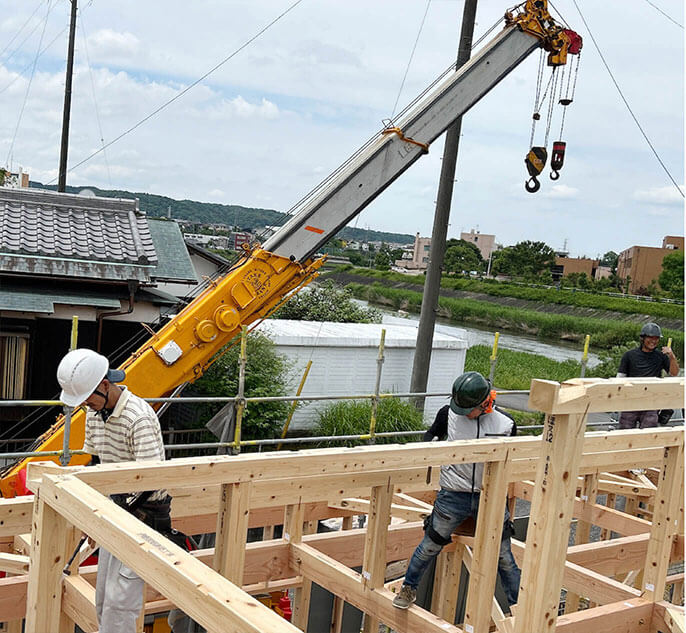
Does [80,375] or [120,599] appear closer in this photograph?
[120,599]

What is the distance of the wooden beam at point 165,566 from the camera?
227cm

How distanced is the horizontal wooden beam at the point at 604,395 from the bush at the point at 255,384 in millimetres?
9586

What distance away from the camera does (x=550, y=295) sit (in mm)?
57906

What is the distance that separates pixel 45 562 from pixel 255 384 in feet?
30.2

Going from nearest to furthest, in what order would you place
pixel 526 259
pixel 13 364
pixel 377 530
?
1. pixel 377 530
2. pixel 13 364
3. pixel 526 259

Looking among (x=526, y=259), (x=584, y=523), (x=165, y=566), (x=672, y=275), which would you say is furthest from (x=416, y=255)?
(x=165, y=566)

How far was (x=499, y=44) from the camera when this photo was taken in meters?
10.1

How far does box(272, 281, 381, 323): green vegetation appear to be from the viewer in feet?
64.7

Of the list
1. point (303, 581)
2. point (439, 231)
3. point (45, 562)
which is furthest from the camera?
point (439, 231)

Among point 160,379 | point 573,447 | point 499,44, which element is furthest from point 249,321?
point 573,447

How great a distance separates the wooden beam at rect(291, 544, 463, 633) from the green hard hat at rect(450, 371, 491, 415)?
4.24 ft

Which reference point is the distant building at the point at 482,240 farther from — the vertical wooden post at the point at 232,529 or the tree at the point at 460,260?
the vertical wooden post at the point at 232,529

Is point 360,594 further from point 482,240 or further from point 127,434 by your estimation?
point 482,240

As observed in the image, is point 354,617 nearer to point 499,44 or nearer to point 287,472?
point 287,472
